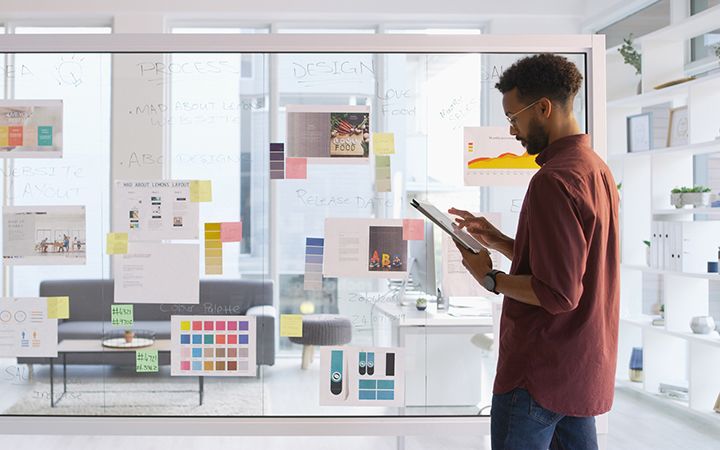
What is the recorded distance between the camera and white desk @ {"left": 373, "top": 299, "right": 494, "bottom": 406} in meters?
2.98

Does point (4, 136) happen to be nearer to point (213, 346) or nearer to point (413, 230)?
point (213, 346)

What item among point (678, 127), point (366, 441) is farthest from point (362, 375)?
point (678, 127)

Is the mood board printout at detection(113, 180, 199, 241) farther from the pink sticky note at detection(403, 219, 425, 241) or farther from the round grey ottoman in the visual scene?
the pink sticky note at detection(403, 219, 425, 241)

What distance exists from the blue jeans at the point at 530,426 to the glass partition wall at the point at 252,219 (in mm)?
1239

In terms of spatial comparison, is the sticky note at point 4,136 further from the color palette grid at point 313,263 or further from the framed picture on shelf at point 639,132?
the framed picture on shelf at point 639,132

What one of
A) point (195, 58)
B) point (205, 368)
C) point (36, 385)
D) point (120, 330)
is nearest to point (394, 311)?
point (205, 368)

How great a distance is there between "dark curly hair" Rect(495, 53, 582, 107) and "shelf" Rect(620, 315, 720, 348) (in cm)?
269

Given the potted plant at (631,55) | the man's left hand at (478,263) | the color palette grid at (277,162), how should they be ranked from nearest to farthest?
the man's left hand at (478,263)
the color palette grid at (277,162)
the potted plant at (631,55)

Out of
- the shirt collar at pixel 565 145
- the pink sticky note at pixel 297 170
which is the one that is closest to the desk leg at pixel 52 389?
the pink sticky note at pixel 297 170

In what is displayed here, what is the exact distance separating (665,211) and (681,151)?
0.38 metres

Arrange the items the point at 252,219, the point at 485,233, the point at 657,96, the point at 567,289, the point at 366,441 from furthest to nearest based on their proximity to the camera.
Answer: the point at 657,96 → the point at 366,441 → the point at 252,219 → the point at 485,233 → the point at 567,289

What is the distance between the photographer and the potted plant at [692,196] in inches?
161

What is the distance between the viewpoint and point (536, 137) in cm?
172

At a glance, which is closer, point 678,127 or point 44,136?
point 44,136
